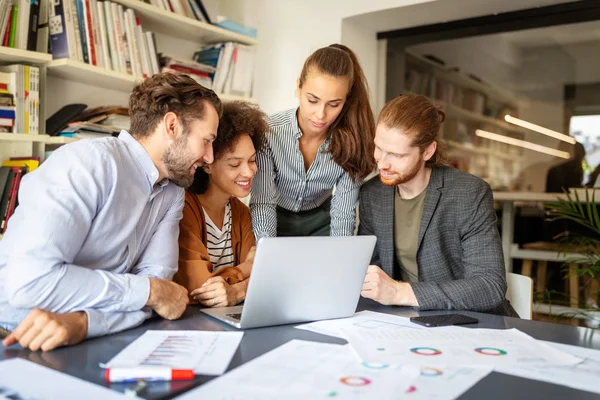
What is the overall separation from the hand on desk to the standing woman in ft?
1.76

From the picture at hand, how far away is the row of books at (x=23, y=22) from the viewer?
2.51 meters

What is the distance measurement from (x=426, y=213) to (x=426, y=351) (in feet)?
2.81

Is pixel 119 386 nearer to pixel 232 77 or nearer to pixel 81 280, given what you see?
pixel 81 280

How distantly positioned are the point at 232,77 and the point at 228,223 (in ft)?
5.61

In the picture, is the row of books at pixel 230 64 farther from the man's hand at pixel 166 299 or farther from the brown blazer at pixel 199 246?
the man's hand at pixel 166 299

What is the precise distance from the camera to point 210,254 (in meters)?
1.91

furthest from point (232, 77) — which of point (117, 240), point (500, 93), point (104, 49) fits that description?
point (117, 240)

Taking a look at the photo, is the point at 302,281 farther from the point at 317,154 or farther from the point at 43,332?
the point at 317,154

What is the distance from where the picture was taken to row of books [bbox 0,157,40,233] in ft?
8.19

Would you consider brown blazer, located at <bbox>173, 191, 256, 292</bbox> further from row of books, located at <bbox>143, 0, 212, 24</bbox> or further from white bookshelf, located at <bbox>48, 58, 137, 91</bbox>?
row of books, located at <bbox>143, 0, 212, 24</bbox>

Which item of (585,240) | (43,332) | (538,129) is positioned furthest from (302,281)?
(538,129)

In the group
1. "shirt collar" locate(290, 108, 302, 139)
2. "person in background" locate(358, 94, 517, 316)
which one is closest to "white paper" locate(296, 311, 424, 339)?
"person in background" locate(358, 94, 517, 316)

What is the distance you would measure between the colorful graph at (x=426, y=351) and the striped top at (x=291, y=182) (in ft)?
3.16

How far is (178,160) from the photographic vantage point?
5.06 ft
